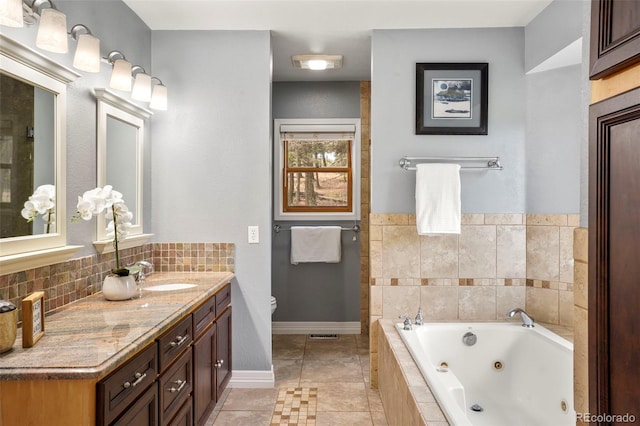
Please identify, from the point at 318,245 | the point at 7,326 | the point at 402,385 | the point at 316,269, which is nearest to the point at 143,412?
the point at 7,326

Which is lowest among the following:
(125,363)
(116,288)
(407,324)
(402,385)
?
(402,385)

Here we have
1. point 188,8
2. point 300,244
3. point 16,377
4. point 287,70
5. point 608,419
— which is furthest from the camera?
point 300,244

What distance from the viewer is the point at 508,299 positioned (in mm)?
3104

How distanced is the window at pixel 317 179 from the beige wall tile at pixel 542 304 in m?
1.80

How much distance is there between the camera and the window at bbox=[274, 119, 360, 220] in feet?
14.5

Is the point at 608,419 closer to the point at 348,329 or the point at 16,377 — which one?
the point at 16,377

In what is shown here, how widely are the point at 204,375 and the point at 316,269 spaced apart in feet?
6.96

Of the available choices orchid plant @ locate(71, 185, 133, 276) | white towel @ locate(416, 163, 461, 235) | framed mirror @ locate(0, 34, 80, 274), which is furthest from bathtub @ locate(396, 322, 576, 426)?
framed mirror @ locate(0, 34, 80, 274)

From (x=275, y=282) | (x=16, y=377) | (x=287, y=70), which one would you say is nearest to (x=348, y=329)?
(x=275, y=282)

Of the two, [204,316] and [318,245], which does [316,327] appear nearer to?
[318,245]

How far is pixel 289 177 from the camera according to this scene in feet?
14.7

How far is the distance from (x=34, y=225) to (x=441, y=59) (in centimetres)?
261

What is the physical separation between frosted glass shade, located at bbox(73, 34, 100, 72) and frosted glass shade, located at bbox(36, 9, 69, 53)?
23cm

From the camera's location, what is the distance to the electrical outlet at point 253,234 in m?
3.14
